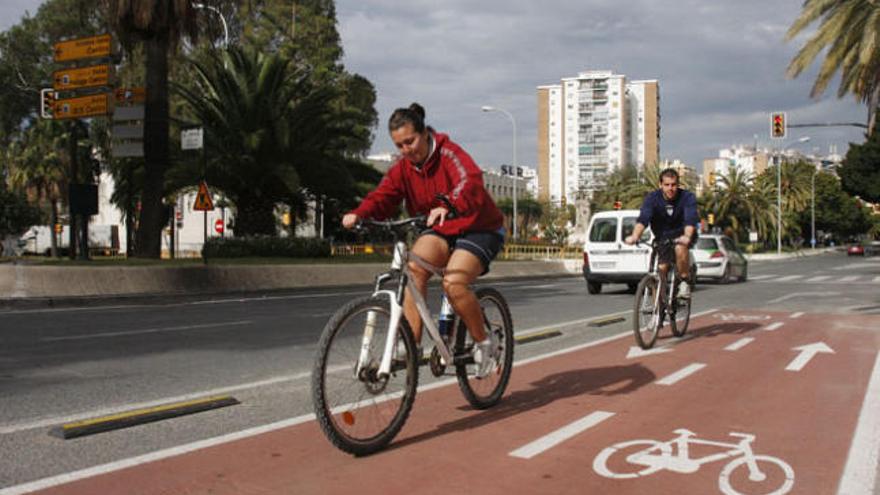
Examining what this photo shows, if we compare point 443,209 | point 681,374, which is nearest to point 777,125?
point 681,374

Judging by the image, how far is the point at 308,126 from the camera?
2661 centimetres

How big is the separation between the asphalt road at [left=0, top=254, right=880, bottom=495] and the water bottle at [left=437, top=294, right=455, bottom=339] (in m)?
1.15

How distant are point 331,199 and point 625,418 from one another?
80.6ft

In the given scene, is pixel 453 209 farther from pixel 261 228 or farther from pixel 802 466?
pixel 261 228

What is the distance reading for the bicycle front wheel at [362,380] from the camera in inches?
151

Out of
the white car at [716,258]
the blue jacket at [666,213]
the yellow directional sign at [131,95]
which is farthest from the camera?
the white car at [716,258]

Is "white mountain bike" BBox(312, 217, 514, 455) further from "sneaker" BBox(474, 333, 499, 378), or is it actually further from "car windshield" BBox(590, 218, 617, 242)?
"car windshield" BBox(590, 218, 617, 242)

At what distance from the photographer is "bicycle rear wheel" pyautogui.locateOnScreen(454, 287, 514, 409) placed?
189 inches

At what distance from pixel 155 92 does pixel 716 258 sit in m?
15.8

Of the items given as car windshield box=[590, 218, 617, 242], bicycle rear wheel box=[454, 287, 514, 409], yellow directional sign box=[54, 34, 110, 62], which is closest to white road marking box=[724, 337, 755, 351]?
bicycle rear wheel box=[454, 287, 514, 409]

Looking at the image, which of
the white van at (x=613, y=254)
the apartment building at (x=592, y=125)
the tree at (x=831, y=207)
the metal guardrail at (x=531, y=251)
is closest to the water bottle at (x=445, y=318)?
the white van at (x=613, y=254)

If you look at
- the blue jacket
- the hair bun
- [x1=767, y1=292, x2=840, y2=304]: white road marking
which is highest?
the hair bun

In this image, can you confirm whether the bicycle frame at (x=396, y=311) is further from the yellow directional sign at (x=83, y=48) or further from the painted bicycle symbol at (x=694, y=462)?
the yellow directional sign at (x=83, y=48)

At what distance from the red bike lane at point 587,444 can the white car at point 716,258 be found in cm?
1530
